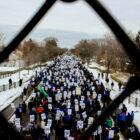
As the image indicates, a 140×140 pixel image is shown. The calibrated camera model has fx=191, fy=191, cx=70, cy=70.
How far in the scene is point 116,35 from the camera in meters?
1.33

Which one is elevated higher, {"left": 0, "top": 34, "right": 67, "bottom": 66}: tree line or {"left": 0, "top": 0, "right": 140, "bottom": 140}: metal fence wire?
{"left": 0, "top": 34, "right": 67, "bottom": 66}: tree line

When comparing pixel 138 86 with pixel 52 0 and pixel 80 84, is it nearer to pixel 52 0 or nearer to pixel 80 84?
pixel 52 0

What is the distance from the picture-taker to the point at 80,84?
22.7 meters

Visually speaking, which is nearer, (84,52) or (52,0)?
(52,0)

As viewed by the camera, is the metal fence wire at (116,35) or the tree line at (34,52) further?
the tree line at (34,52)

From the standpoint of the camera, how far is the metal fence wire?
1325 millimetres

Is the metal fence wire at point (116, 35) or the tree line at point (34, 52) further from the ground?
Result: the tree line at point (34, 52)

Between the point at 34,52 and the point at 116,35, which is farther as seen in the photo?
the point at 34,52

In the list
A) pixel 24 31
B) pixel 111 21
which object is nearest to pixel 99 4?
pixel 111 21

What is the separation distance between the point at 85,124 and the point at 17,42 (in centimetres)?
1048

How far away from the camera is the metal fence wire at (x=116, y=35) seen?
4.35 feet

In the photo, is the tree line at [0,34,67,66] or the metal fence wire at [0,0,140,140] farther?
the tree line at [0,34,67,66]

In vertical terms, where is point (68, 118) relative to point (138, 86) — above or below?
below

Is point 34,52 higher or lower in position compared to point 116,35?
higher
